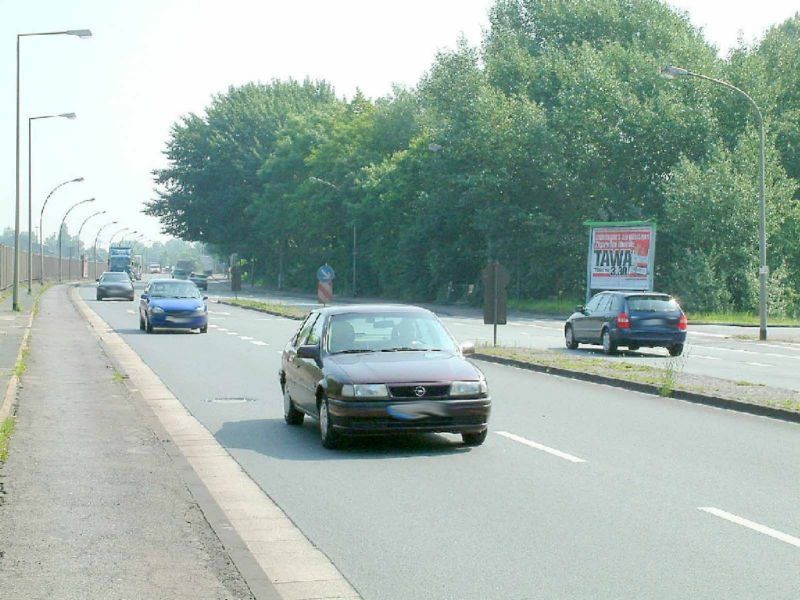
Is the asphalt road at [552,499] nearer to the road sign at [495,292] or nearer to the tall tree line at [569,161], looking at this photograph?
the road sign at [495,292]

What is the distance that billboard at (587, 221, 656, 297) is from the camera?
47938mm

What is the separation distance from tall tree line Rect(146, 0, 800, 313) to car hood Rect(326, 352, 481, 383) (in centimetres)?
4078

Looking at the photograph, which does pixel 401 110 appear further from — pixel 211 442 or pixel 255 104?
pixel 211 442

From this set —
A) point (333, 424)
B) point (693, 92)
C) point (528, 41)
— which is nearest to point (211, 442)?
point (333, 424)

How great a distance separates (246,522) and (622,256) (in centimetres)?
4195

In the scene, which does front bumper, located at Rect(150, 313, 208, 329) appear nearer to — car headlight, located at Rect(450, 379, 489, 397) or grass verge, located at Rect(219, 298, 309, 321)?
grass verge, located at Rect(219, 298, 309, 321)

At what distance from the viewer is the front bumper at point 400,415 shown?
11.4 m

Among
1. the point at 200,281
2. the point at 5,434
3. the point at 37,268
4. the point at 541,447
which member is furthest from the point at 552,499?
the point at 37,268

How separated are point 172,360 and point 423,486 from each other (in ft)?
50.3

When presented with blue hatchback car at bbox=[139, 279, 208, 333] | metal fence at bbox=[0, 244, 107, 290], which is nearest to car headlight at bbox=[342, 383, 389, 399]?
blue hatchback car at bbox=[139, 279, 208, 333]

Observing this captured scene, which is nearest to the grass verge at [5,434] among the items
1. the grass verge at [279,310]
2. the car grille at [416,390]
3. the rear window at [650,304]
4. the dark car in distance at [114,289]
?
the car grille at [416,390]

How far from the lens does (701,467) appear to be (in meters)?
10.7

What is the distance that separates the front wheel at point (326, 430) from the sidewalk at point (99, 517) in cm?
153

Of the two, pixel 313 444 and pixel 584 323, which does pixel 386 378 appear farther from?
pixel 584 323
